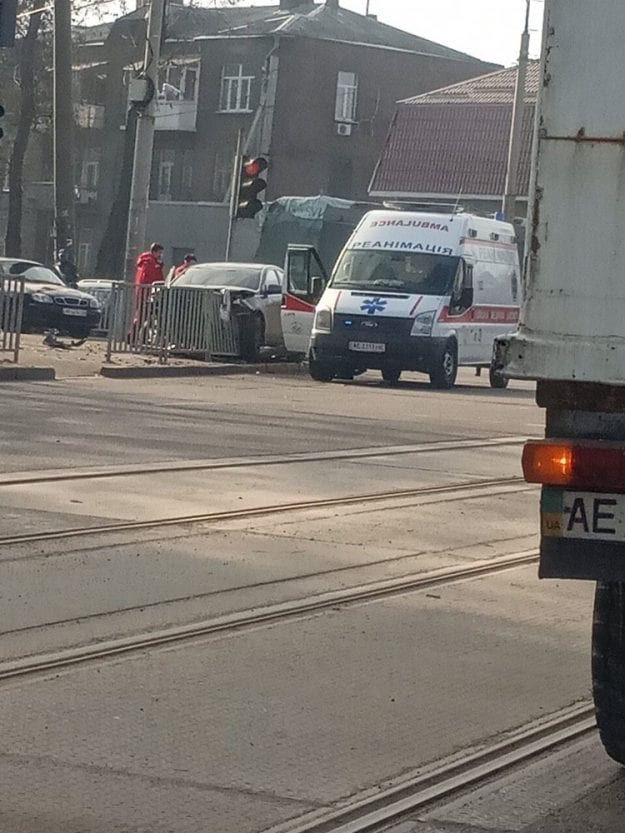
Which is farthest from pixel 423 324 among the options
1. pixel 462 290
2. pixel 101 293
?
pixel 101 293

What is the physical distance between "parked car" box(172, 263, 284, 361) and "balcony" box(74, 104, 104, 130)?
4611cm

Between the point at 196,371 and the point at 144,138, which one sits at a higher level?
the point at 144,138

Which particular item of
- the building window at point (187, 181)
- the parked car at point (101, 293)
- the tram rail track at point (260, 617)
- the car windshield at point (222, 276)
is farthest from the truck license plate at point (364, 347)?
the building window at point (187, 181)

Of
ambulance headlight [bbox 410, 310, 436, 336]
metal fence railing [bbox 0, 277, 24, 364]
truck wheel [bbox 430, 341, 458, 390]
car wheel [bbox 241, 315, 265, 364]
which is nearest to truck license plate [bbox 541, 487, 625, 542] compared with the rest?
metal fence railing [bbox 0, 277, 24, 364]

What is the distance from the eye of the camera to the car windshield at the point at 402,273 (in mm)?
27109

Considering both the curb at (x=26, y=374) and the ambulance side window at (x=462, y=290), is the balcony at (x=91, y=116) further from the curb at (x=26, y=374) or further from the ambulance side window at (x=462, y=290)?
the curb at (x=26, y=374)

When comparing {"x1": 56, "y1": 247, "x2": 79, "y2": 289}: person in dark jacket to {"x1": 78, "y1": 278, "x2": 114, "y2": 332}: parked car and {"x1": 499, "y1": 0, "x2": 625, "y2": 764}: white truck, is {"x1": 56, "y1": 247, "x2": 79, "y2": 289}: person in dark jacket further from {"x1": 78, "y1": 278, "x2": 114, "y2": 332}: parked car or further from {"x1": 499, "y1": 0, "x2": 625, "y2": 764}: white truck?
{"x1": 499, "y1": 0, "x2": 625, "y2": 764}: white truck

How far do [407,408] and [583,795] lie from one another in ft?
53.9

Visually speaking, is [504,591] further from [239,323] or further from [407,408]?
[239,323]

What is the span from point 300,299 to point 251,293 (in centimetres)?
76

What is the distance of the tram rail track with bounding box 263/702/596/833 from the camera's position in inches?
199

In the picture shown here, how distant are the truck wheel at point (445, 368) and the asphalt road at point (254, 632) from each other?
36.3 feet

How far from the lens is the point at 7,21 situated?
57.0 ft

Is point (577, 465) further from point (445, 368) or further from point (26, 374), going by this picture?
point (445, 368)
